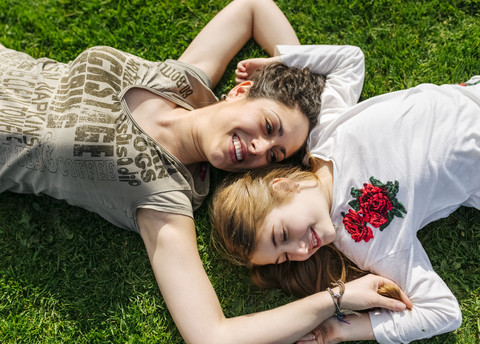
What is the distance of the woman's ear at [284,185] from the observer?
320 centimetres

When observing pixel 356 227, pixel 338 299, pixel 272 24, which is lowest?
pixel 338 299

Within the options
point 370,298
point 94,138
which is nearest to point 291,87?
point 94,138

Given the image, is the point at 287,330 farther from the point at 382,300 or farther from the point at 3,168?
the point at 3,168

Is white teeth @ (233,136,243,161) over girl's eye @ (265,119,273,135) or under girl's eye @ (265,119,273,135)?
under

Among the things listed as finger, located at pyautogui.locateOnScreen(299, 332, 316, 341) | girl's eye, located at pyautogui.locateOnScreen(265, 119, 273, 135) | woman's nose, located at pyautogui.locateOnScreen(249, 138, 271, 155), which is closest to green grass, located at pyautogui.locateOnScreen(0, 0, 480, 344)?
finger, located at pyautogui.locateOnScreen(299, 332, 316, 341)

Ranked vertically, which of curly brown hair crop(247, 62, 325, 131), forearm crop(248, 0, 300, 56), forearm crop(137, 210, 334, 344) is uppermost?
forearm crop(248, 0, 300, 56)

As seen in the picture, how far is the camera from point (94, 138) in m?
3.29

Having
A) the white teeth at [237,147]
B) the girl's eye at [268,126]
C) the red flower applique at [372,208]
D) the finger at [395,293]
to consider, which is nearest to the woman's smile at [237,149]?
the white teeth at [237,147]

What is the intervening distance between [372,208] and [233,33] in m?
1.97

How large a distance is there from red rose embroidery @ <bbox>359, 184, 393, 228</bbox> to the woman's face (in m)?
0.67

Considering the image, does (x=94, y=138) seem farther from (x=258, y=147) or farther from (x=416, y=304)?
(x=416, y=304)

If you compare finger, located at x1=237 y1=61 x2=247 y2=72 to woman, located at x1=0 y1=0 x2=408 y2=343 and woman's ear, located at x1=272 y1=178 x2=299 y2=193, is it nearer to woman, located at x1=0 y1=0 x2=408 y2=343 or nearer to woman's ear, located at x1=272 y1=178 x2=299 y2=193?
woman, located at x1=0 y1=0 x2=408 y2=343

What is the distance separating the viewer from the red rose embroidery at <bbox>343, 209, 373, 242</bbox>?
3244 mm

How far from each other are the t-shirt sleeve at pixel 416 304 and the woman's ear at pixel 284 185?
87 centimetres
